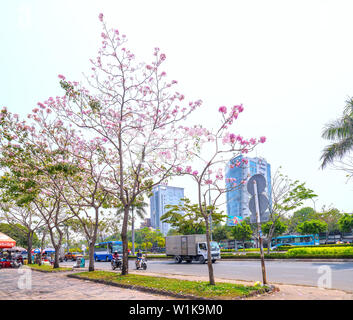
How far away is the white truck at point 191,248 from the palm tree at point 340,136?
11677 millimetres

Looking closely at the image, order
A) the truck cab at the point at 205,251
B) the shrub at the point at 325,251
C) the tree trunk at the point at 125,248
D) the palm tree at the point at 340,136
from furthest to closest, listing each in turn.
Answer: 1. the truck cab at the point at 205,251
2. the shrub at the point at 325,251
3. the palm tree at the point at 340,136
4. the tree trunk at the point at 125,248

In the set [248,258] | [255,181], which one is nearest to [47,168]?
[255,181]

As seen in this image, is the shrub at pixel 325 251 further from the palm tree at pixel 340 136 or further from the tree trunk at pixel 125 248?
the tree trunk at pixel 125 248

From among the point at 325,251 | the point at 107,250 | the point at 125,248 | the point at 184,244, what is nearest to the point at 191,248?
the point at 184,244

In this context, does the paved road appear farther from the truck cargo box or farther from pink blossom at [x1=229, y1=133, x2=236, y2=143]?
the truck cargo box

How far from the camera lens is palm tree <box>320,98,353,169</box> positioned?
67.2 feet

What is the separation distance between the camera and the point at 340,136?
68.9 feet

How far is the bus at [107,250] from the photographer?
43.0m

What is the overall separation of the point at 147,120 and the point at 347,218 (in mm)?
37743

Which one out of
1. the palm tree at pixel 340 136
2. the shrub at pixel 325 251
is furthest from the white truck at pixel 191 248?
the palm tree at pixel 340 136

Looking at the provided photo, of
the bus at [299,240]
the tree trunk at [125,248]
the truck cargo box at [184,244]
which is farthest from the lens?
the bus at [299,240]

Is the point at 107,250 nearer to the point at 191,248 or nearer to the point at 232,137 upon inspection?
the point at 191,248
